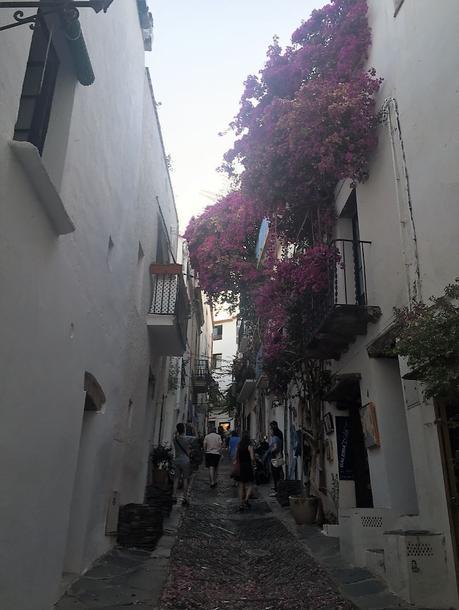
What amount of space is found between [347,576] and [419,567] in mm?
1127

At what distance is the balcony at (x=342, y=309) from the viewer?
25.2 ft

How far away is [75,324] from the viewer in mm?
5434

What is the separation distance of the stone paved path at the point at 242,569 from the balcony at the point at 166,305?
12.2ft

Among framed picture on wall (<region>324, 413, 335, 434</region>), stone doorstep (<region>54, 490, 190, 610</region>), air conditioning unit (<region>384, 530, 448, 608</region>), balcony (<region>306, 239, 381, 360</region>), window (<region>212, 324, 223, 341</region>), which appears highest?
window (<region>212, 324, 223, 341</region>)

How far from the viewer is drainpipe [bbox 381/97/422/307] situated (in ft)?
20.5

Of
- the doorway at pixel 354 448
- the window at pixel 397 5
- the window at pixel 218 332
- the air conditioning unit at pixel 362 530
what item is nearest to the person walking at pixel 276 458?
the doorway at pixel 354 448

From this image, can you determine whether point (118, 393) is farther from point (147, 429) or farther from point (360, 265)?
point (360, 265)

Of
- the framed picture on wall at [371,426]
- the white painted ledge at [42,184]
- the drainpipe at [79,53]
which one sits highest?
the drainpipe at [79,53]

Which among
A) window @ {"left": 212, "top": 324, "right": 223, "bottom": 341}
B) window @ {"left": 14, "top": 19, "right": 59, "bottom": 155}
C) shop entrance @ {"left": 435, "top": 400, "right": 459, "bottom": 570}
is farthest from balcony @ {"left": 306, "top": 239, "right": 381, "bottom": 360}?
window @ {"left": 212, "top": 324, "right": 223, "bottom": 341}

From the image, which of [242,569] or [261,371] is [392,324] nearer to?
[242,569]

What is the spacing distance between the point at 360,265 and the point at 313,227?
203 cm

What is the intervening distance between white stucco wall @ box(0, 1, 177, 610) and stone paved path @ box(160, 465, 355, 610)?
1235 millimetres

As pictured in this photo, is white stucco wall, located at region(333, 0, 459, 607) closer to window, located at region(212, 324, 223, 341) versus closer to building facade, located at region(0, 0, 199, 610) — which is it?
building facade, located at region(0, 0, 199, 610)

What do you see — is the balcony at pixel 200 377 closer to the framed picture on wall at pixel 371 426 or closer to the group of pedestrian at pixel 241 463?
the group of pedestrian at pixel 241 463
